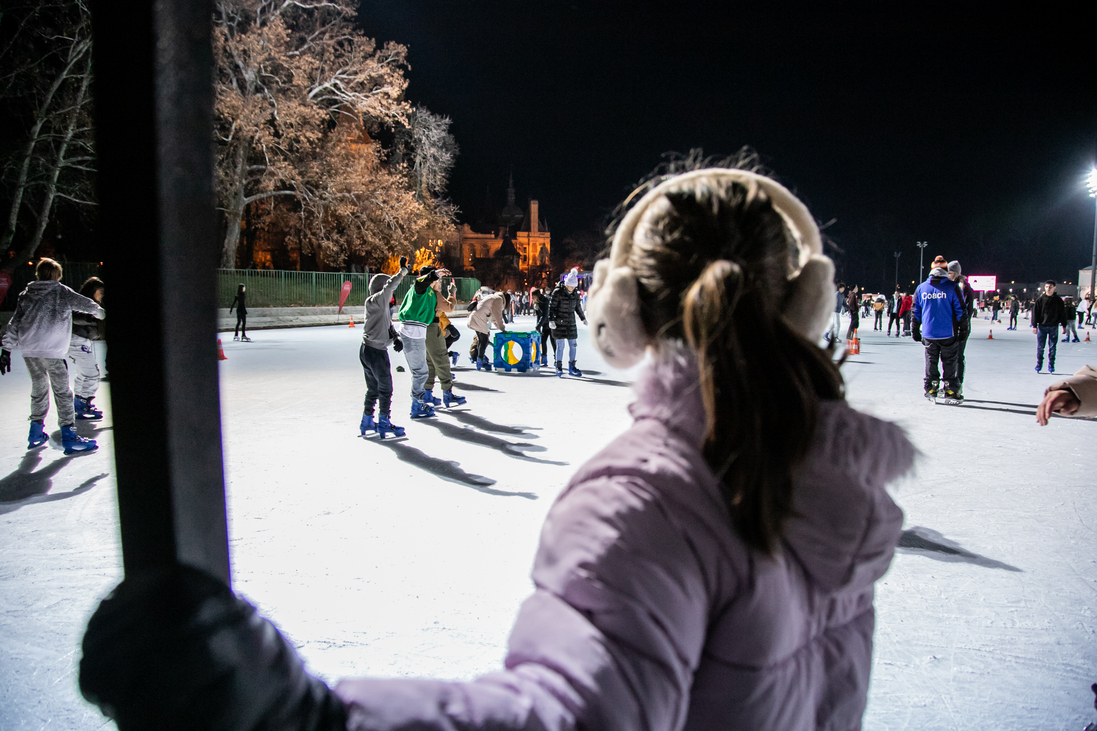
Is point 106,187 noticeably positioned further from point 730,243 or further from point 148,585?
point 730,243

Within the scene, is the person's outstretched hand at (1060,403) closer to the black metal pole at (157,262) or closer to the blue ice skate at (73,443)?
the black metal pole at (157,262)

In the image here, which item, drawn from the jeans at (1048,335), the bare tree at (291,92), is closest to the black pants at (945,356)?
the jeans at (1048,335)

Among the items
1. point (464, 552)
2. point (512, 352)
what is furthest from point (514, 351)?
point (464, 552)

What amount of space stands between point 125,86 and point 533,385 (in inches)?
398

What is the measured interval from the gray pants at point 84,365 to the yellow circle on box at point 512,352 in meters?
6.73

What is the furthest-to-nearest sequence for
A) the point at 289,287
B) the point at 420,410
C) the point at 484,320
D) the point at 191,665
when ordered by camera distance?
the point at 289,287 < the point at 484,320 < the point at 420,410 < the point at 191,665

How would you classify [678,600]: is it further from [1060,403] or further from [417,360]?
[417,360]

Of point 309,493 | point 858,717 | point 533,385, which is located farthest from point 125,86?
point 533,385

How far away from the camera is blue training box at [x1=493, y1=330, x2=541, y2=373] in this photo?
1266 cm

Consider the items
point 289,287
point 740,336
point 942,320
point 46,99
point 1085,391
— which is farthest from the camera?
point 289,287

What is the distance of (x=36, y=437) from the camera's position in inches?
245

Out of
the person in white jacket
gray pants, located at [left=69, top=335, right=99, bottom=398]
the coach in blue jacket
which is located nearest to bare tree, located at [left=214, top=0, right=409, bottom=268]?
gray pants, located at [left=69, top=335, right=99, bottom=398]

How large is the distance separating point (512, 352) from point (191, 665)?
12156mm

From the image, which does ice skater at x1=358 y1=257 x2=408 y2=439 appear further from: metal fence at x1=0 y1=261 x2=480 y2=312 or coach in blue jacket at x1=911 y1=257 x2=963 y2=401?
metal fence at x1=0 y1=261 x2=480 y2=312
